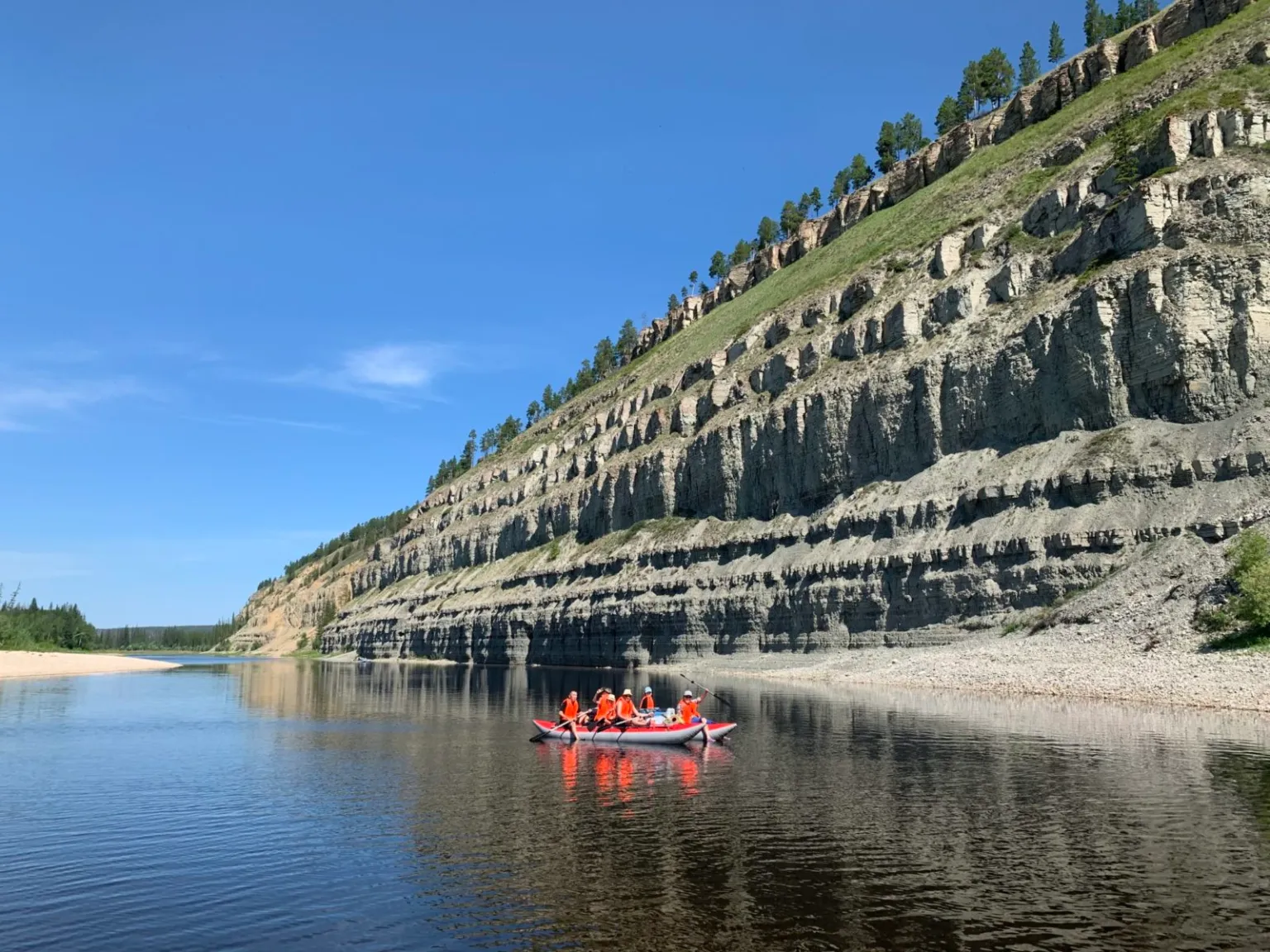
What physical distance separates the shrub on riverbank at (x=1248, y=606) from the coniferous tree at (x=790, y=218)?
6064 inches

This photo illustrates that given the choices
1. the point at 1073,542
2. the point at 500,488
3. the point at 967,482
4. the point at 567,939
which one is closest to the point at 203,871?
the point at 567,939

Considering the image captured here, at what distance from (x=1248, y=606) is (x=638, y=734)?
90.7 ft

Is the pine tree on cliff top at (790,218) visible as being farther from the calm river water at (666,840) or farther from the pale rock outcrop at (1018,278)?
the calm river water at (666,840)

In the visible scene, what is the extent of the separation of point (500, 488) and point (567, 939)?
149579 mm

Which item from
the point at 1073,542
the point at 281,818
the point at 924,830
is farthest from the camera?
the point at 1073,542

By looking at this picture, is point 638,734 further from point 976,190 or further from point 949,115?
point 949,115

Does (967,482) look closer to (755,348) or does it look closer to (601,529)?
(755,348)

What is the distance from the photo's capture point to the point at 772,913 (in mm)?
16328

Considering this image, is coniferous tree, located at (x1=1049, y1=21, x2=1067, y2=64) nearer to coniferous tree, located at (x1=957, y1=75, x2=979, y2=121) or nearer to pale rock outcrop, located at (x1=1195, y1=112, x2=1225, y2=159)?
coniferous tree, located at (x1=957, y1=75, x2=979, y2=121)

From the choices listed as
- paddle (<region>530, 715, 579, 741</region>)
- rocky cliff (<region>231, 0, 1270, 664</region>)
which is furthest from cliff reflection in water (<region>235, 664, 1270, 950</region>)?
rocky cliff (<region>231, 0, 1270, 664</region>)

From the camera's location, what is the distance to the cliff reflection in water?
1573 centimetres

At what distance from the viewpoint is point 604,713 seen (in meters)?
41.0

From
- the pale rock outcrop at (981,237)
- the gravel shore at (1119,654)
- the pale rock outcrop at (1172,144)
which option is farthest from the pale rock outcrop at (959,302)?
the gravel shore at (1119,654)

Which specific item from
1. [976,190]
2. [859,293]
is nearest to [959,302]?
[859,293]
